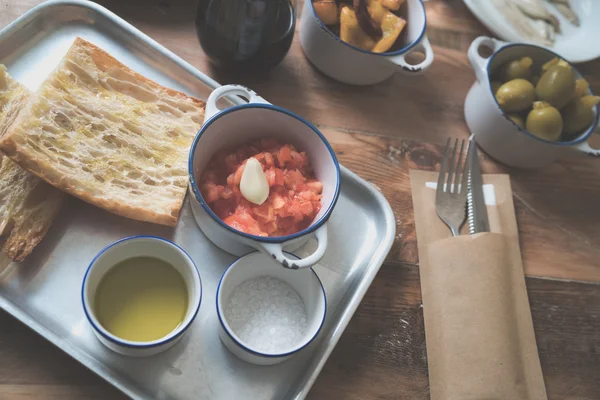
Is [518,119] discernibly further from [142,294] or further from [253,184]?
[142,294]

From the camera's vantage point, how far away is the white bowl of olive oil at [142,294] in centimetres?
94

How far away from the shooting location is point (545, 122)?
1.33 meters

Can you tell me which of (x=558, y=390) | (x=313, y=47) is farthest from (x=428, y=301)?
(x=313, y=47)

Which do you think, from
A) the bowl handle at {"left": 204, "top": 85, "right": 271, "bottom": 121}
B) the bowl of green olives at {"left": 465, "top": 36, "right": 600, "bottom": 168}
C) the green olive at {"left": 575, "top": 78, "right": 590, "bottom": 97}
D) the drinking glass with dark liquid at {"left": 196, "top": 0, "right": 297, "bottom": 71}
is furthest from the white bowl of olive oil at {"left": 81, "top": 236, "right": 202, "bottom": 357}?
the green olive at {"left": 575, "top": 78, "right": 590, "bottom": 97}

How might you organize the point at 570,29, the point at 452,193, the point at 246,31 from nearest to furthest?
the point at 246,31 → the point at 452,193 → the point at 570,29

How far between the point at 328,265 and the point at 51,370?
60 cm

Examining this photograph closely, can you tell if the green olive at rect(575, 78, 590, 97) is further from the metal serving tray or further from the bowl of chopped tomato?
the bowl of chopped tomato

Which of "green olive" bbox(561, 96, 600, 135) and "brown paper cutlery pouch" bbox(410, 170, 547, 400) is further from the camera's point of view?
"green olive" bbox(561, 96, 600, 135)

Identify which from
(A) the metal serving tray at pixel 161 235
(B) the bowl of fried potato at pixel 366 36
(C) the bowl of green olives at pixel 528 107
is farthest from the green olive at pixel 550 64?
(A) the metal serving tray at pixel 161 235

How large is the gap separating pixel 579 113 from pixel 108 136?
118 cm

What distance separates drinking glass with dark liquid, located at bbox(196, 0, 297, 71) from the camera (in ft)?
3.91

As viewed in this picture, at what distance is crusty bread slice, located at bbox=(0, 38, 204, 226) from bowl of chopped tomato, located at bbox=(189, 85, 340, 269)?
0.10m

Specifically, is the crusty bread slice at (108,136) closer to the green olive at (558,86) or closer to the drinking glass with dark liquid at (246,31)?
the drinking glass with dark liquid at (246,31)

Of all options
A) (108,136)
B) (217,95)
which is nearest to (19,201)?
(108,136)
